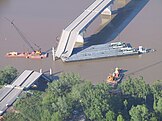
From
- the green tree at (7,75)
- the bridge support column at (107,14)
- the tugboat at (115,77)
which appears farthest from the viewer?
the bridge support column at (107,14)

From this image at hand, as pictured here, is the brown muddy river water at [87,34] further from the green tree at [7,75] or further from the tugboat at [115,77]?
the green tree at [7,75]

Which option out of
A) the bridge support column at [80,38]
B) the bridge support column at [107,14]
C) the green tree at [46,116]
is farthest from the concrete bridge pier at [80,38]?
the green tree at [46,116]

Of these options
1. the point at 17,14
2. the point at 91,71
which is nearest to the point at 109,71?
the point at 91,71

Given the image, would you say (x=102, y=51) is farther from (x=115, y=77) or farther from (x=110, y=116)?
(x=110, y=116)

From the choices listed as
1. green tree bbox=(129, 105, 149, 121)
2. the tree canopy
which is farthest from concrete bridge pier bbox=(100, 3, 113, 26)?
green tree bbox=(129, 105, 149, 121)

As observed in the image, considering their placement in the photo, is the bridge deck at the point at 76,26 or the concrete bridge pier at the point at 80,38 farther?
the concrete bridge pier at the point at 80,38

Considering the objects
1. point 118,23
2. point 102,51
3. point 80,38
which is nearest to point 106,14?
point 118,23

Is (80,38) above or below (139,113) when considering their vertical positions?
above
